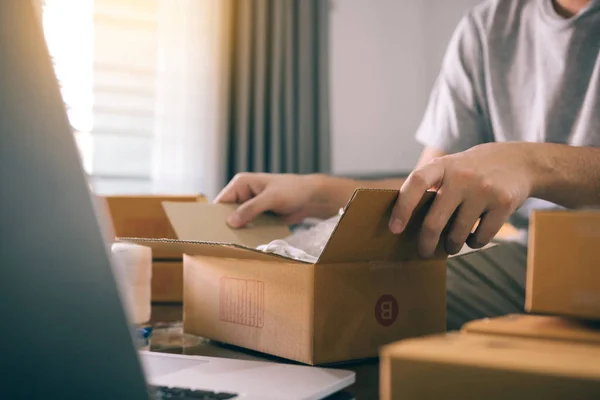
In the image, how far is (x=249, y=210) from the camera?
1.02 m

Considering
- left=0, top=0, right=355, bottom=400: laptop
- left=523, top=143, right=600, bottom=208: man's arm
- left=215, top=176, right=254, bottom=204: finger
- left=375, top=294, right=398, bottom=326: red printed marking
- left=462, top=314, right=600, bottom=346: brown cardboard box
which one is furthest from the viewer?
left=215, top=176, right=254, bottom=204: finger

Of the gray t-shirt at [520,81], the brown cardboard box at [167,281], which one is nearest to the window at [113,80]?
the brown cardboard box at [167,281]

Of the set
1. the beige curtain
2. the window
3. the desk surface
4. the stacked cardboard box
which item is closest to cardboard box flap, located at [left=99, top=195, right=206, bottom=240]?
the desk surface

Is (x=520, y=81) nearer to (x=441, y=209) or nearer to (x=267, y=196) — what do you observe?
(x=267, y=196)

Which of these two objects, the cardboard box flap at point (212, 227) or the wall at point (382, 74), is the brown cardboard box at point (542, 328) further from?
the wall at point (382, 74)

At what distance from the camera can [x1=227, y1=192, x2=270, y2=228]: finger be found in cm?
99

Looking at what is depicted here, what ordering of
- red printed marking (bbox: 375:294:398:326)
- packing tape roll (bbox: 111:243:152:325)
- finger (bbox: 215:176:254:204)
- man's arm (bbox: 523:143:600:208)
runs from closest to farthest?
red printed marking (bbox: 375:294:398:326), man's arm (bbox: 523:143:600:208), packing tape roll (bbox: 111:243:152:325), finger (bbox: 215:176:254:204)

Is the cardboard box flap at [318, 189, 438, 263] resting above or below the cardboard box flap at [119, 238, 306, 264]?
above

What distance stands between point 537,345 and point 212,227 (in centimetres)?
65

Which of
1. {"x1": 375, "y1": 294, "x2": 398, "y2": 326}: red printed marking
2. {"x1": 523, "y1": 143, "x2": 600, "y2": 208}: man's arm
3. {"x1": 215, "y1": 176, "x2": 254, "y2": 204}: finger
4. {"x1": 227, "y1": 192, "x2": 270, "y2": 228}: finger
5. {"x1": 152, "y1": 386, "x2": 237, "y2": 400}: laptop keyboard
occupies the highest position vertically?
{"x1": 523, "y1": 143, "x2": 600, "y2": 208}: man's arm

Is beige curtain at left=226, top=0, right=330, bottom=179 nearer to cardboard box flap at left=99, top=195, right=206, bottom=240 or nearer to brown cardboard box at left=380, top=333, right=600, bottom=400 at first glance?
cardboard box flap at left=99, top=195, right=206, bottom=240

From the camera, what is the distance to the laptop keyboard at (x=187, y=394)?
0.50m

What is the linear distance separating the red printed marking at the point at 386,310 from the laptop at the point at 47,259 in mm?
435

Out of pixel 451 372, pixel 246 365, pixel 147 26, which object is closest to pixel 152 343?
pixel 246 365
